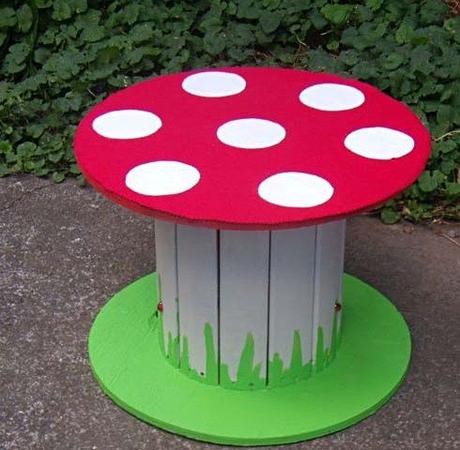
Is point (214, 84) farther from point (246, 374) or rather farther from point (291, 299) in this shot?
point (246, 374)

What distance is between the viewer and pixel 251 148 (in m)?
2.97

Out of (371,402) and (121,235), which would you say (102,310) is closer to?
(121,235)

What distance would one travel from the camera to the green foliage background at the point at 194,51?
447 centimetres

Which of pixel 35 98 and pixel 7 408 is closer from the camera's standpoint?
pixel 7 408

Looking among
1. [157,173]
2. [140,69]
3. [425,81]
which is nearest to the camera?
[157,173]

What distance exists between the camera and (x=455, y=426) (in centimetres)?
307

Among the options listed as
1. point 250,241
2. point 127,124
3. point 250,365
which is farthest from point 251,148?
point 250,365

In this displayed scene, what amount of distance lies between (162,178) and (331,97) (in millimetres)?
736

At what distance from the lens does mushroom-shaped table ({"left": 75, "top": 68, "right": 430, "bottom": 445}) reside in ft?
9.11

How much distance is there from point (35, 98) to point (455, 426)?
2.55m

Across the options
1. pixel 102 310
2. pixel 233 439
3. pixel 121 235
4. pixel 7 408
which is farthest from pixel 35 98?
pixel 233 439

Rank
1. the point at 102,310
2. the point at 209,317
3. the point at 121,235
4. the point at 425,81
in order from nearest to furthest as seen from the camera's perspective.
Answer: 1. the point at 209,317
2. the point at 102,310
3. the point at 121,235
4. the point at 425,81

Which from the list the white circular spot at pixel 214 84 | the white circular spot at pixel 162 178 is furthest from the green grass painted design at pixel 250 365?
the white circular spot at pixel 214 84

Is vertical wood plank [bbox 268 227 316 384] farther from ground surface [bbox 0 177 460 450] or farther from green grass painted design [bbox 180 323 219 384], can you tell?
ground surface [bbox 0 177 460 450]
